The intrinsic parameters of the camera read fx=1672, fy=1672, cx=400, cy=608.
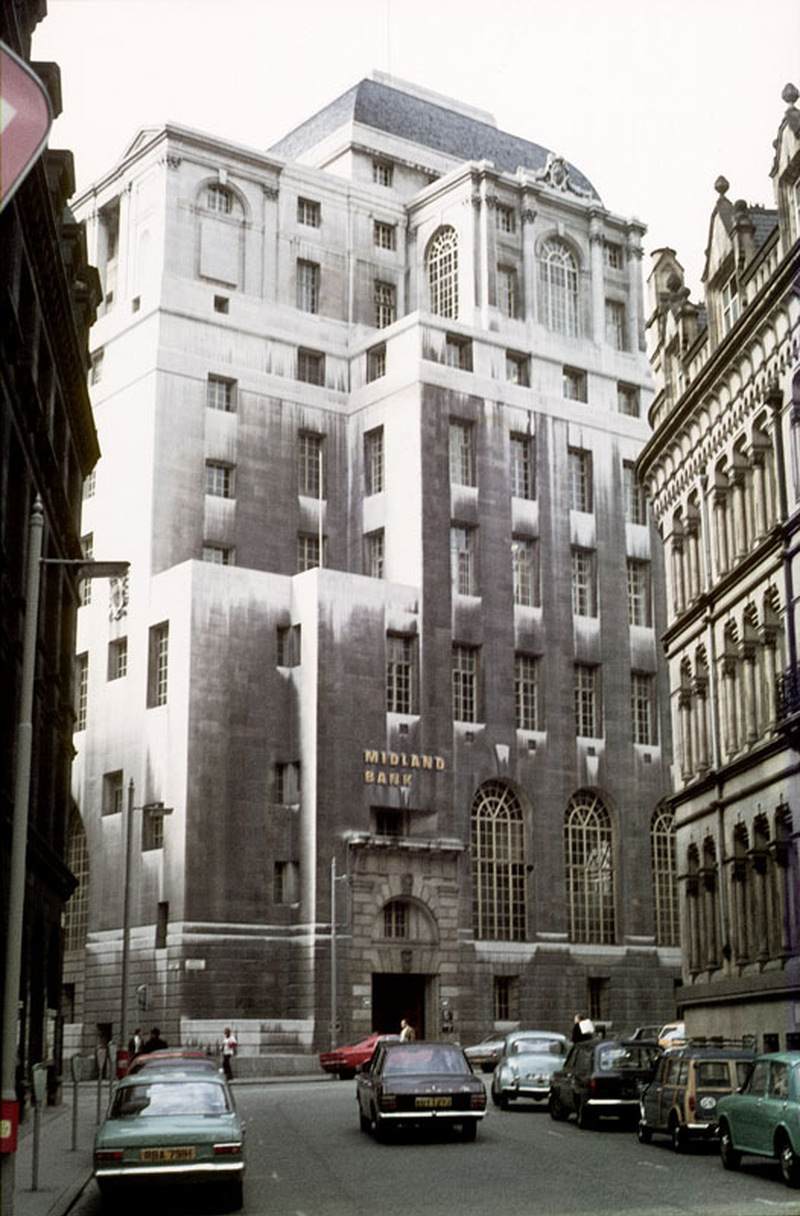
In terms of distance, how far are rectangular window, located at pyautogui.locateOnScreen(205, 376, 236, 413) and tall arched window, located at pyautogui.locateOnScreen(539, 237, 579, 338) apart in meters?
17.9

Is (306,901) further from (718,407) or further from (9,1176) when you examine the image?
(9,1176)

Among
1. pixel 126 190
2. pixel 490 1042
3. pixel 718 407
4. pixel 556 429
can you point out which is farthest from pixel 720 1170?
pixel 126 190

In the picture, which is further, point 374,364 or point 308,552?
point 374,364

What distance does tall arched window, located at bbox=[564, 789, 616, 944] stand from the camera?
81.1 metres

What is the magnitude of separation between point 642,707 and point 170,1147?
67585 mm

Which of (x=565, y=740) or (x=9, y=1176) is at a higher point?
(x=565, y=740)

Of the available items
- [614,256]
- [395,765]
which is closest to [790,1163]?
[395,765]

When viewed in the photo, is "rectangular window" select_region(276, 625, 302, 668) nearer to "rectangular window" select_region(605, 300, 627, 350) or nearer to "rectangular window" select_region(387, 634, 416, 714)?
"rectangular window" select_region(387, 634, 416, 714)

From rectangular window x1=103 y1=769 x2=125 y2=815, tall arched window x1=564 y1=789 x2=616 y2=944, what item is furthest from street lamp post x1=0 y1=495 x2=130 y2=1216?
tall arched window x1=564 y1=789 x2=616 y2=944

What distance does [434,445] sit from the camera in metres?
80.9

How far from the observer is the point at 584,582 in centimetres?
8569

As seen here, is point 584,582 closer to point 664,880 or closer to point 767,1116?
point 664,880

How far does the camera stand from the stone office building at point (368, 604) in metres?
72.6

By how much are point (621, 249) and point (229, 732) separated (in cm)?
3930
